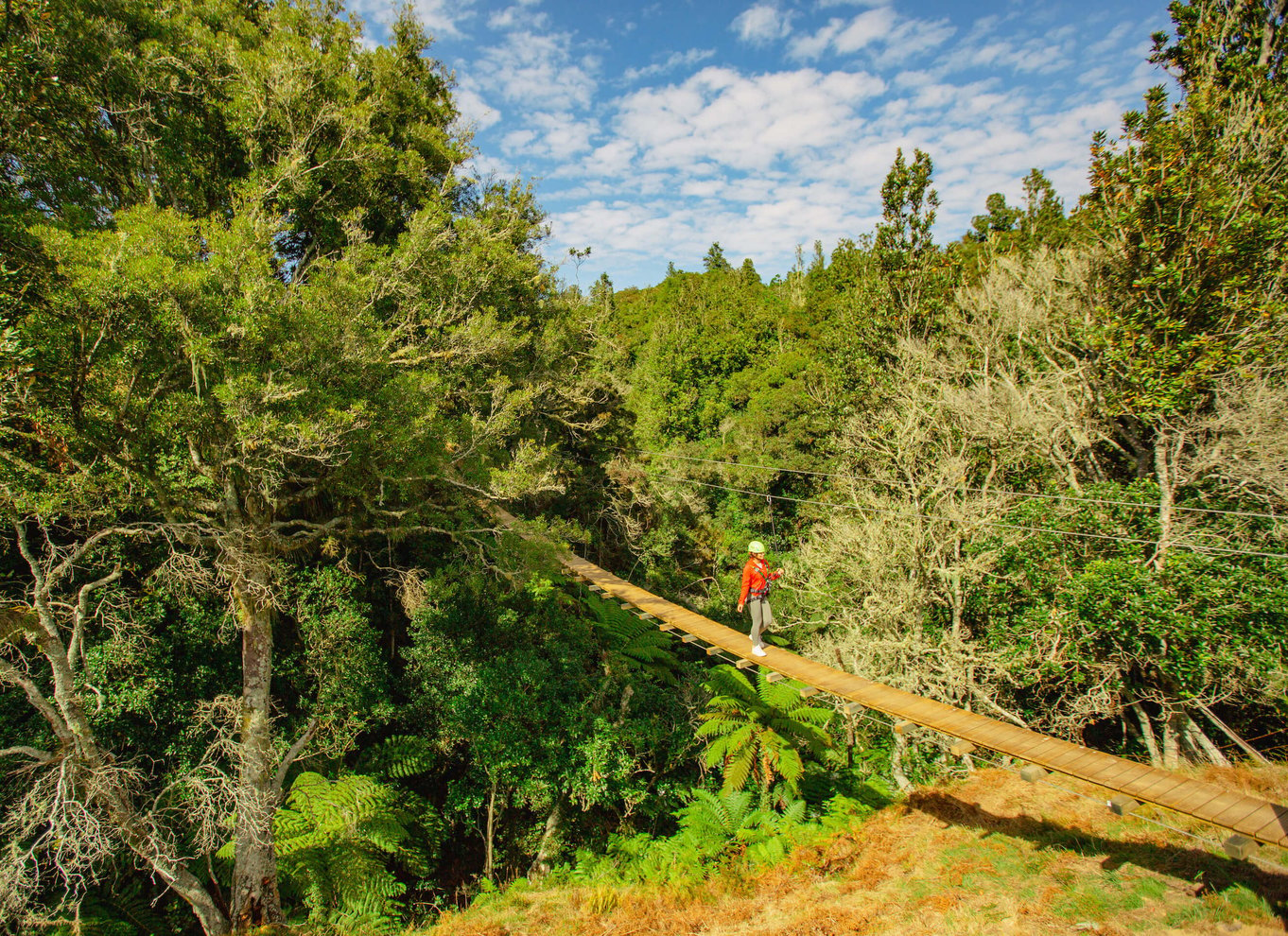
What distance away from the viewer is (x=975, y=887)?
478cm

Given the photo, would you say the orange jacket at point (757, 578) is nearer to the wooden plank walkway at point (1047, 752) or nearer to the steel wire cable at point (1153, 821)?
the wooden plank walkway at point (1047, 752)

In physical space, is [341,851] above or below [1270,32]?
below

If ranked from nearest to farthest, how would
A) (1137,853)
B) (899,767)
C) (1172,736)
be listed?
(1137,853) → (1172,736) → (899,767)

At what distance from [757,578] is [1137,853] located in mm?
4085

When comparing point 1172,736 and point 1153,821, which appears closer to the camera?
point 1153,821

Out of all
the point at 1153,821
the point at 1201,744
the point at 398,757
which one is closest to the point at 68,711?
the point at 398,757

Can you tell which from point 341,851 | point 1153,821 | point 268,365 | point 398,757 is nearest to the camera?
point 1153,821

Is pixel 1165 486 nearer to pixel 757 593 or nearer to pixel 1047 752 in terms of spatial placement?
pixel 1047 752

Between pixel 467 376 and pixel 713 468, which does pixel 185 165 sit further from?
pixel 713 468

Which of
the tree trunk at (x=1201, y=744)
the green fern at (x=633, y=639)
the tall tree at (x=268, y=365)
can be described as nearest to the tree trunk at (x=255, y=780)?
the tall tree at (x=268, y=365)

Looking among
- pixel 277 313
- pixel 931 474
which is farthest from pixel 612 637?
pixel 277 313

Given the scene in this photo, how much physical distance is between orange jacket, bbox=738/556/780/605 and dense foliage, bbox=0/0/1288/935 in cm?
263

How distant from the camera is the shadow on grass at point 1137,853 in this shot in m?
4.16

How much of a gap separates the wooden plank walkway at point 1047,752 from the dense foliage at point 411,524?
1.79 metres
